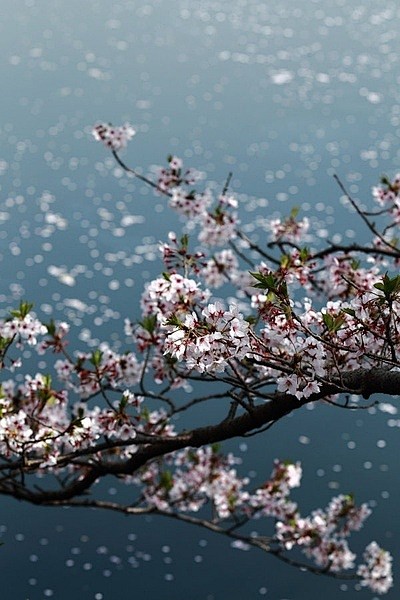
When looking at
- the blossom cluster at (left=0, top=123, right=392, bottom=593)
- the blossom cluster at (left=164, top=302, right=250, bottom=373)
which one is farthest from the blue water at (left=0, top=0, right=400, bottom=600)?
the blossom cluster at (left=164, top=302, right=250, bottom=373)

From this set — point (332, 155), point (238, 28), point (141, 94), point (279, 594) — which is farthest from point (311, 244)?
point (238, 28)

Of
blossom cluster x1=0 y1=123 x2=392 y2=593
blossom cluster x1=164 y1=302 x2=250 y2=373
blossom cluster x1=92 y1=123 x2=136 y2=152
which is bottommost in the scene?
blossom cluster x1=164 y1=302 x2=250 y2=373

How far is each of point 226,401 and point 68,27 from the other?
1279 inches

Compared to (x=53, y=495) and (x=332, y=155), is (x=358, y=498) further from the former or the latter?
(x=332, y=155)

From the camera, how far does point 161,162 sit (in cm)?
2520

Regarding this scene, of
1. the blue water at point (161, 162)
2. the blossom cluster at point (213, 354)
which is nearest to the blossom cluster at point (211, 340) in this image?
the blossom cluster at point (213, 354)

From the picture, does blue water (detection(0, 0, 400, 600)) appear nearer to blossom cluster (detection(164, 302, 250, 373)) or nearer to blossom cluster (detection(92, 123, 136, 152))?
blossom cluster (detection(92, 123, 136, 152))

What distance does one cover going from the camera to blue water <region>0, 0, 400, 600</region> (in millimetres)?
12984

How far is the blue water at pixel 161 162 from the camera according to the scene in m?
13.0

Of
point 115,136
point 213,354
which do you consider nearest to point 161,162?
point 115,136

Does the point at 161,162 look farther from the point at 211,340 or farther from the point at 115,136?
the point at 211,340

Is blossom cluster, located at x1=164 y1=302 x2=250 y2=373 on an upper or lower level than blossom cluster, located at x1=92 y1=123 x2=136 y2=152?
lower

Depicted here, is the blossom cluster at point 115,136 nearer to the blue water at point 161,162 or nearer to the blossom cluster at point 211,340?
the blossom cluster at point 211,340

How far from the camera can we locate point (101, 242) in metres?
22.4
